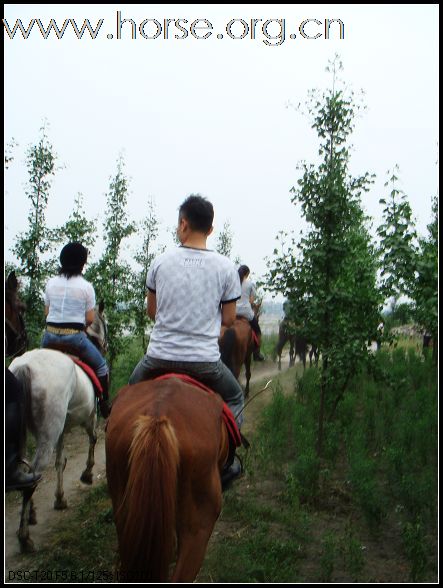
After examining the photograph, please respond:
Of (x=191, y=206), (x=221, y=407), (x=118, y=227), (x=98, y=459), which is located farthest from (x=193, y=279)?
(x=118, y=227)

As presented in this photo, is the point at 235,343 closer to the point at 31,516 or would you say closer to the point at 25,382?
the point at 31,516

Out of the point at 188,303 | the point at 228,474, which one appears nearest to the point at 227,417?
the point at 228,474

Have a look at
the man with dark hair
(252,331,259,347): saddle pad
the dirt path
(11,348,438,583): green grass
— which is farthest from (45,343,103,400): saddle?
(252,331,259,347): saddle pad

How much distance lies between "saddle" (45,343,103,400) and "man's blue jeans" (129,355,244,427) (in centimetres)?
243

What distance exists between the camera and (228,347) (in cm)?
1021

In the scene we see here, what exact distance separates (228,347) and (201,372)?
659 centimetres

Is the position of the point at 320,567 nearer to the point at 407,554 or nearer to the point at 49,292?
the point at 407,554

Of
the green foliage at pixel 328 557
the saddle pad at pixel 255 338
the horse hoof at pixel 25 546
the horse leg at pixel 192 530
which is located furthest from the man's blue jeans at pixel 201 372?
the saddle pad at pixel 255 338

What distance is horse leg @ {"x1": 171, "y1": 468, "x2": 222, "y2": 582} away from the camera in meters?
2.95

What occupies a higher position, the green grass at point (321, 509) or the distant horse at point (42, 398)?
the distant horse at point (42, 398)

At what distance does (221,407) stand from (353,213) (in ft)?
12.8

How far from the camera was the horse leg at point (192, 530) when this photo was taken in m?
2.95

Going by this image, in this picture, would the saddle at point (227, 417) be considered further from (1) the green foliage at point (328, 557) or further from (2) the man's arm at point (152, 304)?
(1) the green foliage at point (328, 557)

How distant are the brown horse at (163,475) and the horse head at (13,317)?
251cm
